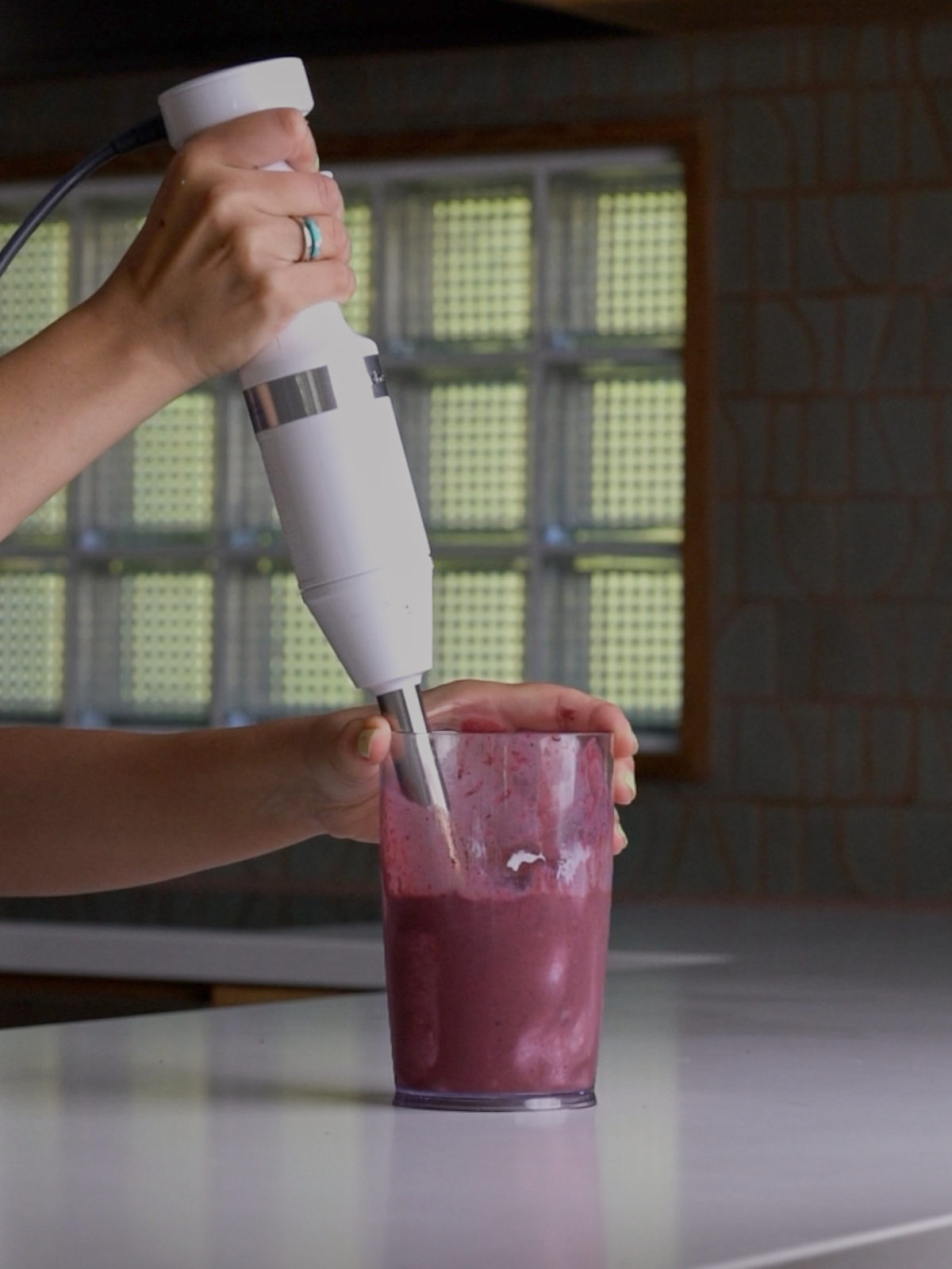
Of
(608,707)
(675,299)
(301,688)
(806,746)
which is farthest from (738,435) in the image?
(608,707)

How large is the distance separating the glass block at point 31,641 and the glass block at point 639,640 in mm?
794

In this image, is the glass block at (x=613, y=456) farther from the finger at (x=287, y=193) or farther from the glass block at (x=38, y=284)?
the finger at (x=287, y=193)

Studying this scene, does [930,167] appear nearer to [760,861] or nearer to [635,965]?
[760,861]

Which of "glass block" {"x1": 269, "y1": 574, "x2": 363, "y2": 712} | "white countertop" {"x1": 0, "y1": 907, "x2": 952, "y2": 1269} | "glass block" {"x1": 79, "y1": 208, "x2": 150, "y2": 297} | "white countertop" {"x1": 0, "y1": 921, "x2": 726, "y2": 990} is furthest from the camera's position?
"glass block" {"x1": 79, "y1": 208, "x2": 150, "y2": 297}

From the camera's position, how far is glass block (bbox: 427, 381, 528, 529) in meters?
3.00

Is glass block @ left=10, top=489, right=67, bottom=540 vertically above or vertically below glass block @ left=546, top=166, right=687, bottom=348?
below

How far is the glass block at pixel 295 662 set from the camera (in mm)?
3102

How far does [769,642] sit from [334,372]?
6.85 feet

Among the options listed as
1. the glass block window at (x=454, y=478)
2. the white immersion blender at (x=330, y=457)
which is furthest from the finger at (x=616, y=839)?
the glass block window at (x=454, y=478)

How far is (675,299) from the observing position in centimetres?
287

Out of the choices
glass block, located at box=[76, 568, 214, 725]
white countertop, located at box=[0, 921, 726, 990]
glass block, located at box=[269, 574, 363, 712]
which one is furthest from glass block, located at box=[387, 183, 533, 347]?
white countertop, located at box=[0, 921, 726, 990]

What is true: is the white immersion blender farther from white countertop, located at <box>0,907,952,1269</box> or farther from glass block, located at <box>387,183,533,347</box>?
glass block, located at <box>387,183,533,347</box>

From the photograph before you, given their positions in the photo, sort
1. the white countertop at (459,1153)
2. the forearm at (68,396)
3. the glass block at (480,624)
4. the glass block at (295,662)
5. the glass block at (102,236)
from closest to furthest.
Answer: the white countertop at (459,1153) → the forearm at (68,396) → the glass block at (480,624) → the glass block at (295,662) → the glass block at (102,236)

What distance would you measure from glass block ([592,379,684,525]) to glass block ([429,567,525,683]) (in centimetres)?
16
